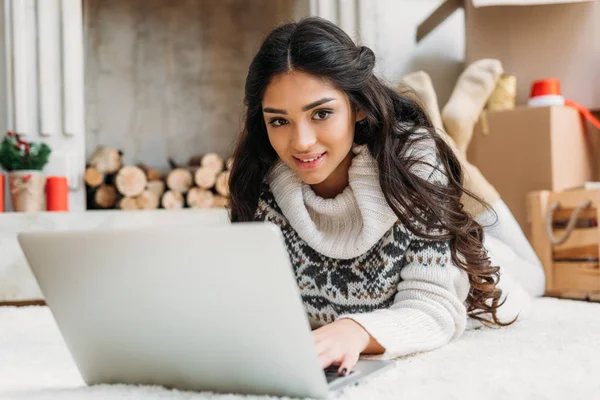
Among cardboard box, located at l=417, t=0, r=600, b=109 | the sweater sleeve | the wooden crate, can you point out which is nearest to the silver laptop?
the sweater sleeve

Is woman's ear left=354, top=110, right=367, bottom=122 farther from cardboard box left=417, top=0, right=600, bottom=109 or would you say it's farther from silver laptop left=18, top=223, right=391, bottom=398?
cardboard box left=417, top=0, right=600, bottom=109

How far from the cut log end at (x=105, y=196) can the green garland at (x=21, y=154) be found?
208 millimetres

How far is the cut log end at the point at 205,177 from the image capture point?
2273 mm

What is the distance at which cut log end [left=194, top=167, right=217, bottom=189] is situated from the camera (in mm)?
2273

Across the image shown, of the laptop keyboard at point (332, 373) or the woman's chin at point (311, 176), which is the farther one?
the woman's chin at point (311, 176)

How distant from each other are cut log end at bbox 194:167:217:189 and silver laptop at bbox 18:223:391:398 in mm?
1559

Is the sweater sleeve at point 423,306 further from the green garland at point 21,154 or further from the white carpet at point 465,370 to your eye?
the green garland at point 21,154

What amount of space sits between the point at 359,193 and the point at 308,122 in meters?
0.14

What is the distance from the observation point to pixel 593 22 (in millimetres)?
2352

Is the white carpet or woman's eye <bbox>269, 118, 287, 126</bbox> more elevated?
woman's eye <bbox>269, 118, 287, 126</bbox>

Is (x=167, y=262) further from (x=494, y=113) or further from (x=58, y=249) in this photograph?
(x=494, y=113)

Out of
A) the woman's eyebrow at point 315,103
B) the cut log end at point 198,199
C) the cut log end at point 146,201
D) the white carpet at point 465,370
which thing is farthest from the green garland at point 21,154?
the woman's eyebrow at point 315,103

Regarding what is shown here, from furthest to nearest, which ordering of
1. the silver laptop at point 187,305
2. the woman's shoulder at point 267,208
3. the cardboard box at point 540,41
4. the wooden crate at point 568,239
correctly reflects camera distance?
the cardboard box at point 540,41, the wooden crate at point 568,239, the woman's shoulder at point 267,208, the silver laptop at point 187,305

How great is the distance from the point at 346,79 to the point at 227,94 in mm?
1593
